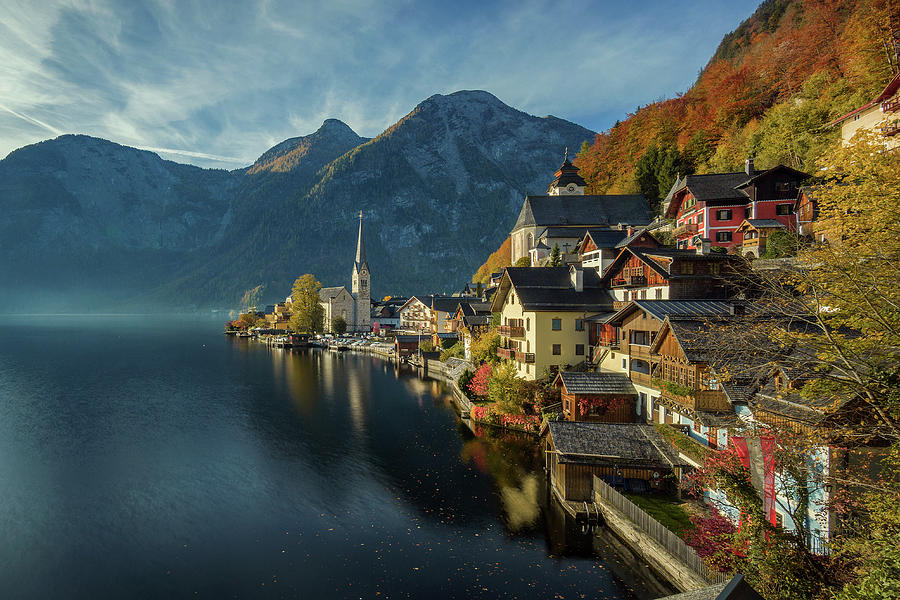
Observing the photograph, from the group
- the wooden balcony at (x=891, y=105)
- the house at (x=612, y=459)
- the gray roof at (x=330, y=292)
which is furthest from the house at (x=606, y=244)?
the gray roof at (x=330, y=292)

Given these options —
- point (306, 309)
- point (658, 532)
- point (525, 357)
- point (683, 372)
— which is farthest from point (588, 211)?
point (306, 309)

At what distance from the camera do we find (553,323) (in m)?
46.8

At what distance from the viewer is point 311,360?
107875mm

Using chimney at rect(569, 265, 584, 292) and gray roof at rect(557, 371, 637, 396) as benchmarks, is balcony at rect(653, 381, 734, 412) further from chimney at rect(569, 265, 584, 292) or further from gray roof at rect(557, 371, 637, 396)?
chimney at rect(569, 265, 584, 292)

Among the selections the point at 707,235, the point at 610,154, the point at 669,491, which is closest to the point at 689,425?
the point at 669,491

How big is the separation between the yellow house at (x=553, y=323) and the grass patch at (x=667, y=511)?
19808mm

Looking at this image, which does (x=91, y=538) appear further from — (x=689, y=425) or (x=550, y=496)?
(x=689, y=425)

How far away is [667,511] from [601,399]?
13587mm

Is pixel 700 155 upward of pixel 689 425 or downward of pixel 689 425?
upward

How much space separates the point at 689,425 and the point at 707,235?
3431 centimetres

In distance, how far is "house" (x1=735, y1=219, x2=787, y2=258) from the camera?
163 ft

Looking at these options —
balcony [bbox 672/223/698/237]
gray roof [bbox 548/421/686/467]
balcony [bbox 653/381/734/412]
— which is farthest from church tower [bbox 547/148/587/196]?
balcony [bbox 653/381/734/412]

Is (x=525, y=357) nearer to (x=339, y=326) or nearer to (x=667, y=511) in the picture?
(x=667, y=511)

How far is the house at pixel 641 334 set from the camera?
114ft
